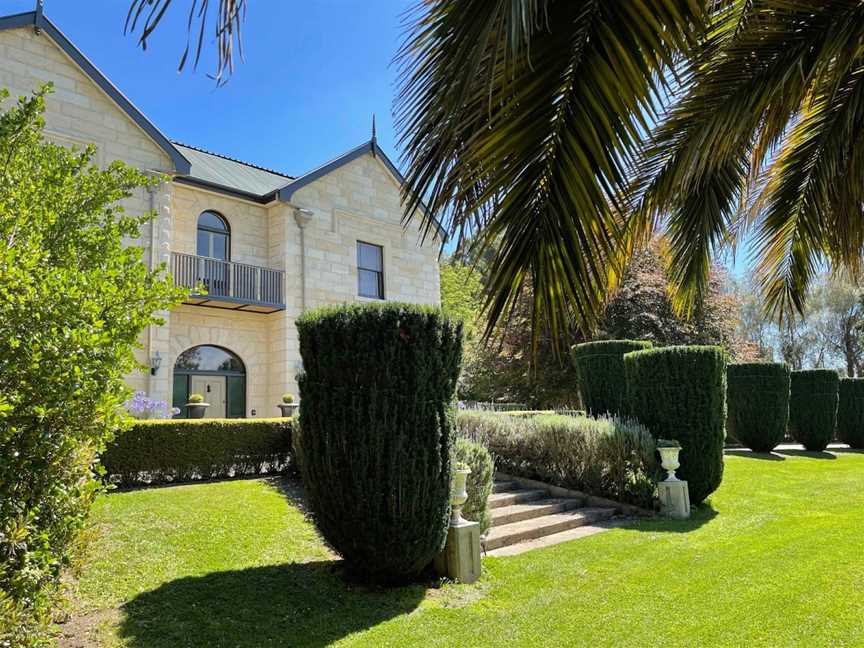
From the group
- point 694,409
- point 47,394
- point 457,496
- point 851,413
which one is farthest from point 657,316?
point 47,394

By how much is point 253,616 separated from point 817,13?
5.33 meters

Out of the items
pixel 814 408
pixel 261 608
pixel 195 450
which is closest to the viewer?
pixel 261 608

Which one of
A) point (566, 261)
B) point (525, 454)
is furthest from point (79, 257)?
point (525, 454)

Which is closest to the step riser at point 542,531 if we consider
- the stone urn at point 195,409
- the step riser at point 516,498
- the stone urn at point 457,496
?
the step riser at point 516,498

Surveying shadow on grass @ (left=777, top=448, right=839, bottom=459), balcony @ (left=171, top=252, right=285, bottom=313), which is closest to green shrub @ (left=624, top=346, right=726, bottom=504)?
shadow on grass @ (left=777, top=448, right=839, bottom=459)

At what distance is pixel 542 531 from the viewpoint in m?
7.66

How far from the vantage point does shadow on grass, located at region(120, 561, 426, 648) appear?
166 inches

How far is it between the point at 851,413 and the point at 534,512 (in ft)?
55.7

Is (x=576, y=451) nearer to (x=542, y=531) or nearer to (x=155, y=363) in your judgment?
(x=542, y=531)

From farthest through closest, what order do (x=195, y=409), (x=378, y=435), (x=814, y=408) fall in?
(x=814, y=408)
(x=195, y=409)
(x=378, y=435)

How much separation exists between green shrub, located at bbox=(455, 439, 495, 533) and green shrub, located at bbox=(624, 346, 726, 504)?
393 cm

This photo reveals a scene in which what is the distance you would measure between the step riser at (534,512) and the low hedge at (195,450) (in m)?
4.26

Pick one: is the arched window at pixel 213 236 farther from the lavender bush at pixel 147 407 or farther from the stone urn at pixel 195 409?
the stone urn at pixel 195 409

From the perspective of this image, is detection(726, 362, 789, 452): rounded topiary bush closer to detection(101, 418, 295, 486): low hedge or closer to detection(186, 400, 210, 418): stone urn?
detection(101, 418, 295, 486): low hedge
